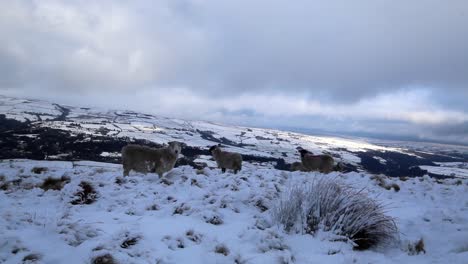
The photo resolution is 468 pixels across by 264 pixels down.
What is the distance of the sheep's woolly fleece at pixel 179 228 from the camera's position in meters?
4.57

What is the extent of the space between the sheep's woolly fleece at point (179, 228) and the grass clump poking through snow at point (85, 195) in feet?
0.47

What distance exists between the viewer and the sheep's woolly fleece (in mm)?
4574

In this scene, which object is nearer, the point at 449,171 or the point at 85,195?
the point at 85,195

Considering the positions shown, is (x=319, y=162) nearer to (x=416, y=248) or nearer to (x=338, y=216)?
(x=338, y=216)

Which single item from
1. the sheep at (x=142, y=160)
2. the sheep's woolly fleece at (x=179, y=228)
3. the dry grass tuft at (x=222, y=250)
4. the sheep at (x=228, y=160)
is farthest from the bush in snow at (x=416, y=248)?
the sheep at (x=228, y=160)

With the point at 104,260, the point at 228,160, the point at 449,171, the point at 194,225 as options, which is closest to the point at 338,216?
the point at 194,225

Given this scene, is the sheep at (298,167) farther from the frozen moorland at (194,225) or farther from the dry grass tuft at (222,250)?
the dry grass tuft at (222,250)

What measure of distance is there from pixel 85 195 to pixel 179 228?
144 inches

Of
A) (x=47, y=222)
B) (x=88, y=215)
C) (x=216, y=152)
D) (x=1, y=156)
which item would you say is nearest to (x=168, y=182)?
(x=88, y=215)

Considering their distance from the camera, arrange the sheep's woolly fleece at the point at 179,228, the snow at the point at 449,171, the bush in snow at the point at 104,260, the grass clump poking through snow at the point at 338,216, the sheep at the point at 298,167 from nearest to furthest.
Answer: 1. the bush in snow at the point at 104,260
2. the sheep's woolly fleece at the point at 179,228
3. the grass clump poking through snow at the point at 338,216
4. the sheep at the point at 298,167
5. the snow at the point at 449,171

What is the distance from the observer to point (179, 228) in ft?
19.3

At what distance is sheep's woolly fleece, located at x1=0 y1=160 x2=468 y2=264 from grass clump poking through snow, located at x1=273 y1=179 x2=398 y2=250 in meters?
0.26

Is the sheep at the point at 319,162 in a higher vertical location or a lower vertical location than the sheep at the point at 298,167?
higher

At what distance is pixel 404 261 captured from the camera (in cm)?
522
